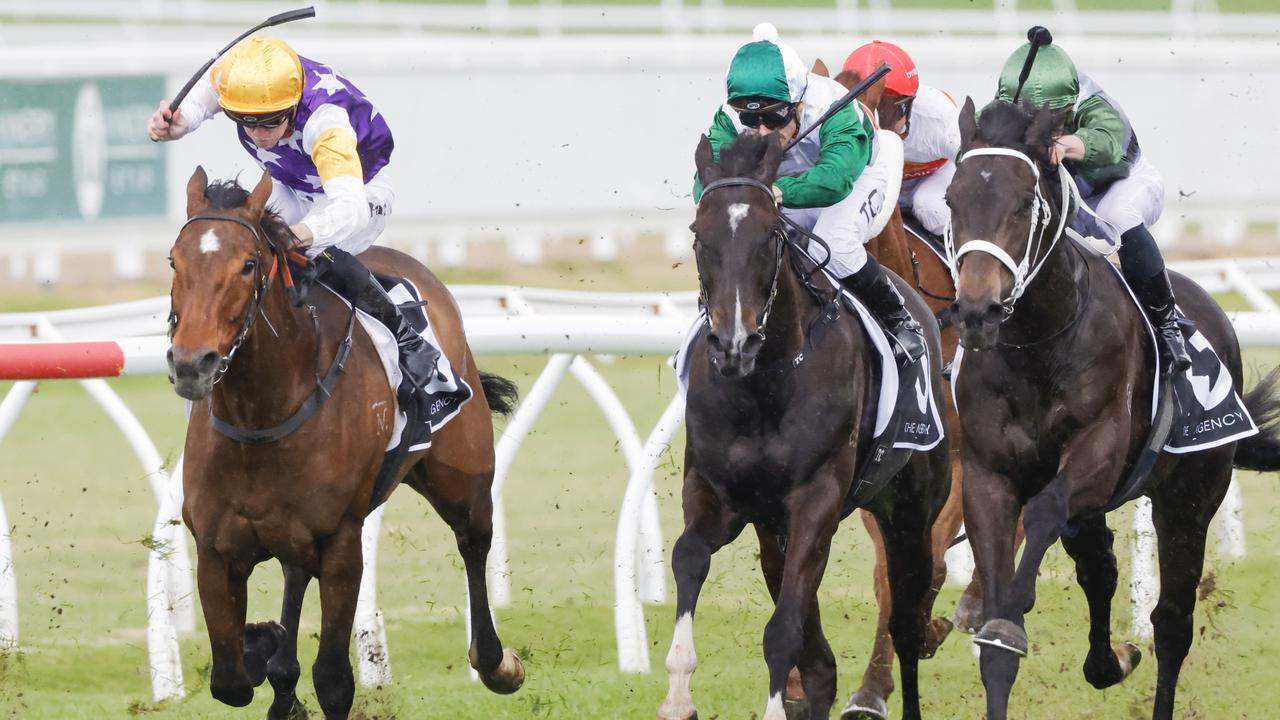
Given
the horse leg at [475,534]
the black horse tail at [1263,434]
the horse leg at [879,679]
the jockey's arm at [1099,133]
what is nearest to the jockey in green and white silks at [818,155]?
the jockey's arm at [1099,133]

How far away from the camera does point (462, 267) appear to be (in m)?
17.3

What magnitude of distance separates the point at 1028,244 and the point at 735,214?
0.74m

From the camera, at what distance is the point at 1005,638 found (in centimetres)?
456

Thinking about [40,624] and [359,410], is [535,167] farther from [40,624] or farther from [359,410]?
[359,410]

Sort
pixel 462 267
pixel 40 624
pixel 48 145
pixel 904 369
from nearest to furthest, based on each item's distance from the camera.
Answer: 1. pixel 904 369
2. pixel 40 624
3. pixel 48 145
4. pixel 462 267

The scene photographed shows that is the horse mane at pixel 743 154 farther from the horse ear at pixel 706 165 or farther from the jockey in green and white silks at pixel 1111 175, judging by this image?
the jockey in green and white silks at pixel 1111 175

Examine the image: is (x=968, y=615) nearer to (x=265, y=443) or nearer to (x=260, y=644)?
(x=260, y=644)

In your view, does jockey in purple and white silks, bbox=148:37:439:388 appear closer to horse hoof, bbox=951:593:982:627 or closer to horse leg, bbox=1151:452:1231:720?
horse hoof, bbox=951:593:982:627

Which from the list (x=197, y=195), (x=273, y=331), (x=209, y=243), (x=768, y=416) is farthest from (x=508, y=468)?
(x=209, y=243)

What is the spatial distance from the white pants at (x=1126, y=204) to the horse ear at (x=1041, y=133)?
1.77ft

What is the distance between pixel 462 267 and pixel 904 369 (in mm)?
12365

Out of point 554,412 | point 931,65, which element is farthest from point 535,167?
point 554,412

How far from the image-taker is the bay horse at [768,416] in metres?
4.34

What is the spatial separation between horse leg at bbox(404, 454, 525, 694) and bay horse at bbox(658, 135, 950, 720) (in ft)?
3.15
